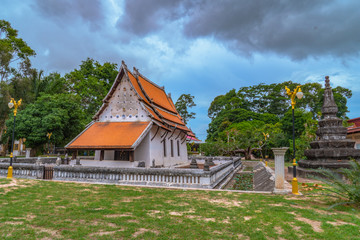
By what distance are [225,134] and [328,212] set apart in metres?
36.3

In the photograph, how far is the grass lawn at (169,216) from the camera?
4.50 metres

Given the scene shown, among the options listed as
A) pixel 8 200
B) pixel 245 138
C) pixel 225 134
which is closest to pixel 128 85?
pixel 8 200

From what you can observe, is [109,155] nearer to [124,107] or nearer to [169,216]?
[124,107]

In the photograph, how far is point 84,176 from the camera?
11.5 metres

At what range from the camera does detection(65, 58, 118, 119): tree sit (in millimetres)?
33719

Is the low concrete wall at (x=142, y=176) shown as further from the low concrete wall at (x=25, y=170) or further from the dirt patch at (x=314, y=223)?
the dirt patch at (x=314, y=223)

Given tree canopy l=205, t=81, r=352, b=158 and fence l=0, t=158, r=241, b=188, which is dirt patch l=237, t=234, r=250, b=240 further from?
tree canopy l=205, t=81, r=352, b=158

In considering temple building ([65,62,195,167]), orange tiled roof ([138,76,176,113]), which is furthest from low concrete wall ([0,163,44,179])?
orange tiled roof ([138,76,176,113])

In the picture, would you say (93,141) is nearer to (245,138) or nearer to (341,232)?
(341,232)

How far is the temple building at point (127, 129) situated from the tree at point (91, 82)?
15788 millimetres

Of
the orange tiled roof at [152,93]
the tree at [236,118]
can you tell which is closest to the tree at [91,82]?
the orange tiled roof at [152,93]

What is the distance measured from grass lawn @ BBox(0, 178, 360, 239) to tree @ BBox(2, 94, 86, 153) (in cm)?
1630

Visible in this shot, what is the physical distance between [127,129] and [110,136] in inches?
53.4

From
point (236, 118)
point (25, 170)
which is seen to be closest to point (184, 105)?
point (236, 118)
